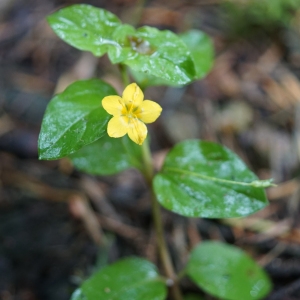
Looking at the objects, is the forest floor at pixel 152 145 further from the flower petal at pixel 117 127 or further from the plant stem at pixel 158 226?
the flower petal at pixel 117 127

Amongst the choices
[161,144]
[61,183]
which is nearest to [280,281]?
[161,144]

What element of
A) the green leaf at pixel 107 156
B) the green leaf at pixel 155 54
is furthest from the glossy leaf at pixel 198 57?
the green leaf at pixel 107 156

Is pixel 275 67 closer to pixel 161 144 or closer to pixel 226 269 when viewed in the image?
pixel 161 144

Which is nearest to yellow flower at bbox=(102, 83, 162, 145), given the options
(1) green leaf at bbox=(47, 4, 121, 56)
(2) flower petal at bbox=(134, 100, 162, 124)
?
(2) flower petal at bbox=(134, 100, 162, 124)

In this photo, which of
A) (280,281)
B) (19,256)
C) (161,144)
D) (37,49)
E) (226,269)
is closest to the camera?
(226,269)

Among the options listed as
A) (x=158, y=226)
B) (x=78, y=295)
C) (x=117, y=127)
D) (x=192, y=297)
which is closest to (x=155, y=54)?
(x=117, y=127)

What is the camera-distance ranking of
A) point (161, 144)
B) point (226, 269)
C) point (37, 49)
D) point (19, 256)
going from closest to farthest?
point (226, 269) < point (19, 256) < point (161, 144) < point (37, 49)
